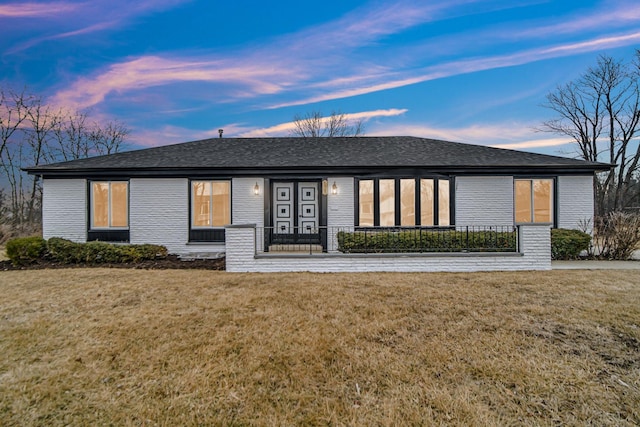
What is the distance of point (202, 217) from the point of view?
35.2 feet

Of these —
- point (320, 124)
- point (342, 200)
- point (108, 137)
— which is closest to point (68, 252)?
point (342, 200)

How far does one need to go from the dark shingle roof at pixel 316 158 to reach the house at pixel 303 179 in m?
0.05

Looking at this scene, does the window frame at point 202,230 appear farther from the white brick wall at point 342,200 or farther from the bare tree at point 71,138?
the bare tree at point 71,138

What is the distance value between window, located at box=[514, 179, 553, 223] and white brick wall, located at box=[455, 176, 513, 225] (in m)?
0.39

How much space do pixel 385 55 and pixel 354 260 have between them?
10.3 meters

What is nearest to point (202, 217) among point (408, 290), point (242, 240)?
point (242, 240)

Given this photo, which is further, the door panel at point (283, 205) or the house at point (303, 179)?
the door panel at point (283, 205)

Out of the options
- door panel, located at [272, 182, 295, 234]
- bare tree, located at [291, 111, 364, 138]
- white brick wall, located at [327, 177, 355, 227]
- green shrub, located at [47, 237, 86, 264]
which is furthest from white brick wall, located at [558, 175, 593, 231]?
bare tree, located at [291, 111, 364, 138]

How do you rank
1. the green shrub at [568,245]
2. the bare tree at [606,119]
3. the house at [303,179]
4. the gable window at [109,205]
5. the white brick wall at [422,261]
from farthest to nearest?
the bare tree at [606,119]
the gable window at [109,205]
the house at [303,179]
the green shrub at [568,245]
the white brick wall at [422,261]

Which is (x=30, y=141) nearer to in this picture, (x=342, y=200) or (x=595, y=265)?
(x=342, y=200)

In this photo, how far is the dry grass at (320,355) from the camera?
2.70 m

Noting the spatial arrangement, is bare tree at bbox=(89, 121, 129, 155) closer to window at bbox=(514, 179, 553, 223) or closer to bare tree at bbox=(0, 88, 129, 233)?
bare tree at bbox=(0, 88, 129, 233)

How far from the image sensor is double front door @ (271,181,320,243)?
36.4 feet

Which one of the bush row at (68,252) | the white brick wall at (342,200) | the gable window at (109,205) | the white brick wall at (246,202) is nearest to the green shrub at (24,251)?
the bush row at (68,252)
